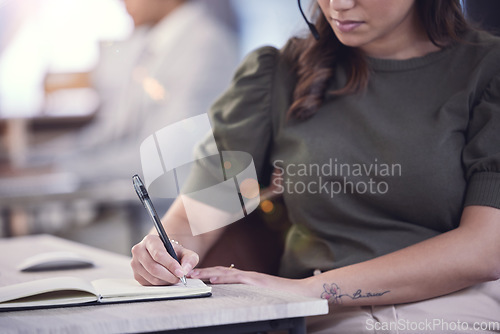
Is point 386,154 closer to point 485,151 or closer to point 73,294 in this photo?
point 485,151

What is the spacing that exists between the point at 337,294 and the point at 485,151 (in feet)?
0.94

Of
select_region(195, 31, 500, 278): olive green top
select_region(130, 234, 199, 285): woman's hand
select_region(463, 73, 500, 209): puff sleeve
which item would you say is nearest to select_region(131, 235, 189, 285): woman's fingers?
select_region(130, 234, 199, 285): woman's hand

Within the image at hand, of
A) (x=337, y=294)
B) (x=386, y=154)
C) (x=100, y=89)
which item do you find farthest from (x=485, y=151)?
(x=100, y=89)

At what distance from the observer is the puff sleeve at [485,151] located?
0.81 m

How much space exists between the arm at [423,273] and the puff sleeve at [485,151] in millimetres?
28

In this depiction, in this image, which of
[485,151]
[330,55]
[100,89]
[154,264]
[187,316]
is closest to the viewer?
[187,316]

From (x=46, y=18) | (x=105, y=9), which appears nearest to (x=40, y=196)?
(x=105, y=9)

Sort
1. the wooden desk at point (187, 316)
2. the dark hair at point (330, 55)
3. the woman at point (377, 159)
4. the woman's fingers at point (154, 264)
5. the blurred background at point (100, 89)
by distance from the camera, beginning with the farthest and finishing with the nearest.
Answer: the blurred background at point (100, 89)
the dark hair at point (330, 55)
the woman at point (377, 159)
the woman's fingers at point (154, 264)
the wooden desk at point (187, 316)

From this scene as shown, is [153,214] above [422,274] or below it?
above

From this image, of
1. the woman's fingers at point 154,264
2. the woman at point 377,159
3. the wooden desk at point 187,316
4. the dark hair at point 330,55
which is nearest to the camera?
the wooden desk at point 187,316

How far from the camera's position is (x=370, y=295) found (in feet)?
2.56

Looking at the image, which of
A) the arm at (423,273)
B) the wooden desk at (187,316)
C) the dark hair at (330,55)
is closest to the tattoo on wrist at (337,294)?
the arm at (423,273)

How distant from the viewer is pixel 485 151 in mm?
838

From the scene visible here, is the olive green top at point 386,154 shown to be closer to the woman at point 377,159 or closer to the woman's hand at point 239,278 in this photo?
the woman at point 377,159
